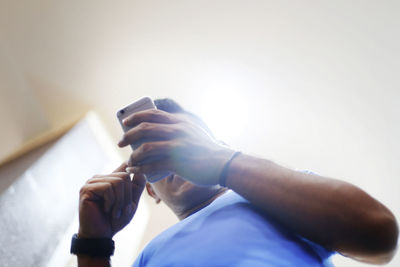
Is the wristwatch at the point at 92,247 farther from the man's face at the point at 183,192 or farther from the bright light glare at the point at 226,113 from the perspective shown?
the bright light glare at the point at 226,113

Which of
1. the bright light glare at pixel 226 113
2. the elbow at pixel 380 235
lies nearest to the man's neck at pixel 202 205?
the elbow at pixel 380 235

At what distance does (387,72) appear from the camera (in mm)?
1070

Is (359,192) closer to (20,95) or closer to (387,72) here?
(387,72)

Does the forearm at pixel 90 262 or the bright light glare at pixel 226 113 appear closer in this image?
the forearm at pixel 90 262

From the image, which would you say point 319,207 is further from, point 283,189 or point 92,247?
point 92,247

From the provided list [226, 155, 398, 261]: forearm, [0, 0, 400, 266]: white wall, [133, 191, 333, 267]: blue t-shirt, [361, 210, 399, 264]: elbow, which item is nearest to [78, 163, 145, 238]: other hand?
[133, 191, 333, 267]: blue t-shirt

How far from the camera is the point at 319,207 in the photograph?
16.3 inches

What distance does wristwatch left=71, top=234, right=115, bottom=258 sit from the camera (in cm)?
55

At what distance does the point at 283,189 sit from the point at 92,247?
1.17 feet

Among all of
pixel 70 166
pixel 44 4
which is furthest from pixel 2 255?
pixel 44 4

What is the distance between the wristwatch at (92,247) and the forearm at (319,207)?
274 mm

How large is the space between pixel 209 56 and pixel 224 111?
228 mm

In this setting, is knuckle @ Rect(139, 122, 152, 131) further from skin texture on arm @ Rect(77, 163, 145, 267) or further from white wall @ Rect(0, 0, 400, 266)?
white wall @ Rect(0, 0, 400, 266)

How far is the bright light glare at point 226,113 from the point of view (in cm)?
118
